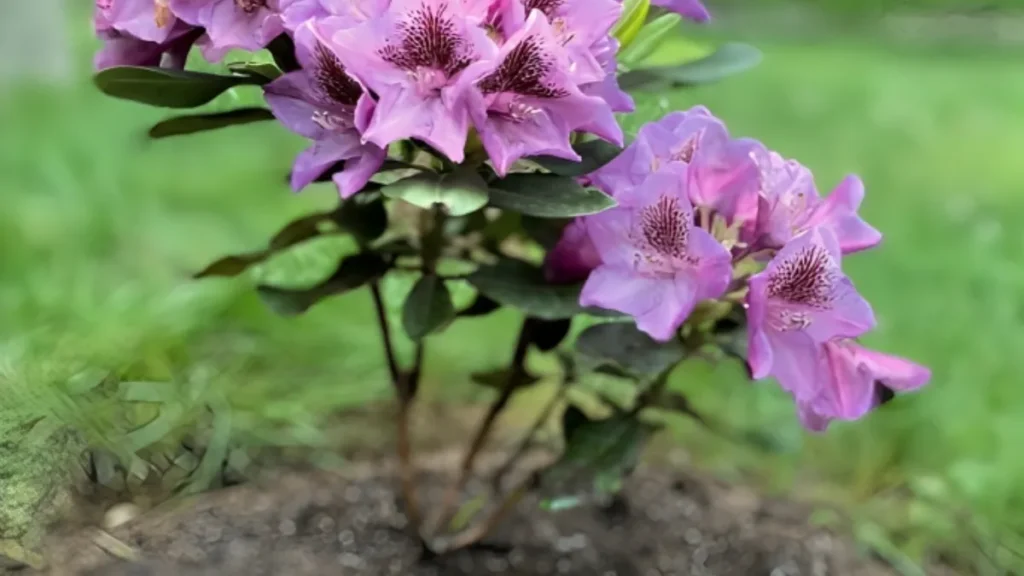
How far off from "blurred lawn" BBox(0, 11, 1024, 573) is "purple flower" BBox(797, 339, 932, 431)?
20 centimetres

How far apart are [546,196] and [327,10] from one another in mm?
140

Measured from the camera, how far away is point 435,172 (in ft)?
1.68

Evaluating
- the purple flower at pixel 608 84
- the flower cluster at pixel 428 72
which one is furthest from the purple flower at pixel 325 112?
the purple flower at pixel 608 84

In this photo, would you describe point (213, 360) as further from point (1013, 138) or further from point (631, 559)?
point (1013, 138)

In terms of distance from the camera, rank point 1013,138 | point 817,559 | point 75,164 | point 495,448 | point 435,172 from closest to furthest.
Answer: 1. point 435,172
2. point 817,559
3. point 495,448
4. point 75,164
5. point 1013,138

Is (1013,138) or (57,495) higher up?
(57,495)

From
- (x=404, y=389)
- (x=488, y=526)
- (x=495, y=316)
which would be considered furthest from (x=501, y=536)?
Result: (x=495, y=316)

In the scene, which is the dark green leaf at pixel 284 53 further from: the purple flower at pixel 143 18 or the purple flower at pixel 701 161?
the purple flower at pixel 701 161

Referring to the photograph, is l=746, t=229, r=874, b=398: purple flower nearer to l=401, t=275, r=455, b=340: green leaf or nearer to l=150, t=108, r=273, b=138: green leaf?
l=401, t=275, r=455, b=340: green leaf

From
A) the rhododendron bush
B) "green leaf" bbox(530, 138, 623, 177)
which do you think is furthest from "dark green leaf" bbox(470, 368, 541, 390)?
"green leaf" bbox(530, 138, 623, 177)

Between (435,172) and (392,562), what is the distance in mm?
323

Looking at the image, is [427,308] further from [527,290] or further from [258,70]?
[258,70]

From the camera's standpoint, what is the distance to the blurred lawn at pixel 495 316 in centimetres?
91

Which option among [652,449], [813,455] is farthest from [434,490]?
[813,455]
